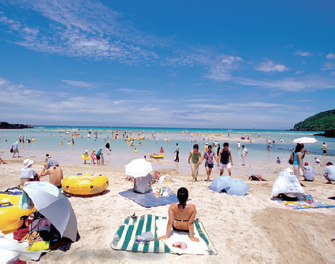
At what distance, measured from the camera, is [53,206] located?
147 inches

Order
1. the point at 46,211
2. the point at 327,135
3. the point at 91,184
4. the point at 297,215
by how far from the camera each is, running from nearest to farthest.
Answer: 1. the point at 46,211
2. the point at 297,215
3. the point at 91,184
4. the point at 327,135

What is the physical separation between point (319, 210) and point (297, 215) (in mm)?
957

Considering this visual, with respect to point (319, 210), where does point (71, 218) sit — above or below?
above

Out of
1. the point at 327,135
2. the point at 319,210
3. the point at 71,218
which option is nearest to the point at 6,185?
the point at 71,218

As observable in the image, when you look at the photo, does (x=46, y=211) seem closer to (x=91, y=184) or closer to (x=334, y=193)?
(x=91, y=184)

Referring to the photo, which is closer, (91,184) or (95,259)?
(95,259)

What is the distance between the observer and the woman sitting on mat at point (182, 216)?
164 inches

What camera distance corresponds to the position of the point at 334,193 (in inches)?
313

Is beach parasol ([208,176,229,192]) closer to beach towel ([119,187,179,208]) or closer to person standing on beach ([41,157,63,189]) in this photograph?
beach towel ([119,187,179,208])

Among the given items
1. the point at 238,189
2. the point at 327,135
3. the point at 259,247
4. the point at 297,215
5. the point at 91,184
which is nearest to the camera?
the point at 259,247

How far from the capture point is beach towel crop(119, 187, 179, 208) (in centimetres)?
629

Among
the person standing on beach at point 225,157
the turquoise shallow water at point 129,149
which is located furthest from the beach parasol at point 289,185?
the turquoise shallow water at point 129,149

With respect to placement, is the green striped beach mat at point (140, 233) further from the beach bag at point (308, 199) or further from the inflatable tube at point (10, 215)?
the beach bag at point (308, 199)

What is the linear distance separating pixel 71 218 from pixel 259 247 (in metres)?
3.87
